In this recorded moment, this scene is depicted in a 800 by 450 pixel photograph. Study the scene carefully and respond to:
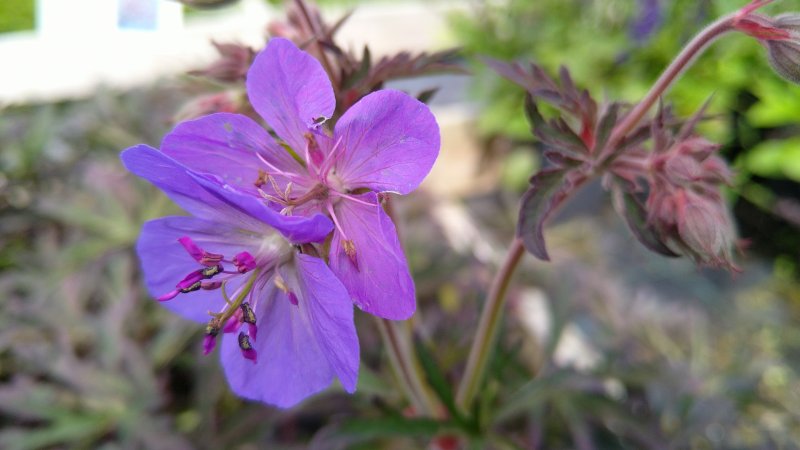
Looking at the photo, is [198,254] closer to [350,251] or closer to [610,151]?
[350,251]

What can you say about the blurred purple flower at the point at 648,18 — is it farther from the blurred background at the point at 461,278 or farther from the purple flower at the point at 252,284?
the purple flower at the point at 252,284

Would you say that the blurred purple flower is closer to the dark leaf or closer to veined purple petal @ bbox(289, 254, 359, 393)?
the dark leaf

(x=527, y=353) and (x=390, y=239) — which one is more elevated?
(x=390, y=239)

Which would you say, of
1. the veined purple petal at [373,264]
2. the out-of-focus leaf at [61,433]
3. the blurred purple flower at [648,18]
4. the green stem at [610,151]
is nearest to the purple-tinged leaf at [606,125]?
the green stem at [610,151]

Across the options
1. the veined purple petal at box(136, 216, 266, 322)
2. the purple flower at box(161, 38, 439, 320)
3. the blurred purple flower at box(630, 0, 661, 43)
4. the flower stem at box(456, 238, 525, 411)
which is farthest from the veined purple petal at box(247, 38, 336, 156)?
the blurred purple flower at box(630, 0, 661, 43)

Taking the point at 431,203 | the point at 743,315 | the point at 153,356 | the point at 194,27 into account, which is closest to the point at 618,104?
the point at 153,356

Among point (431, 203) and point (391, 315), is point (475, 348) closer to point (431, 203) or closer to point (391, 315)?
point (391, 315)
